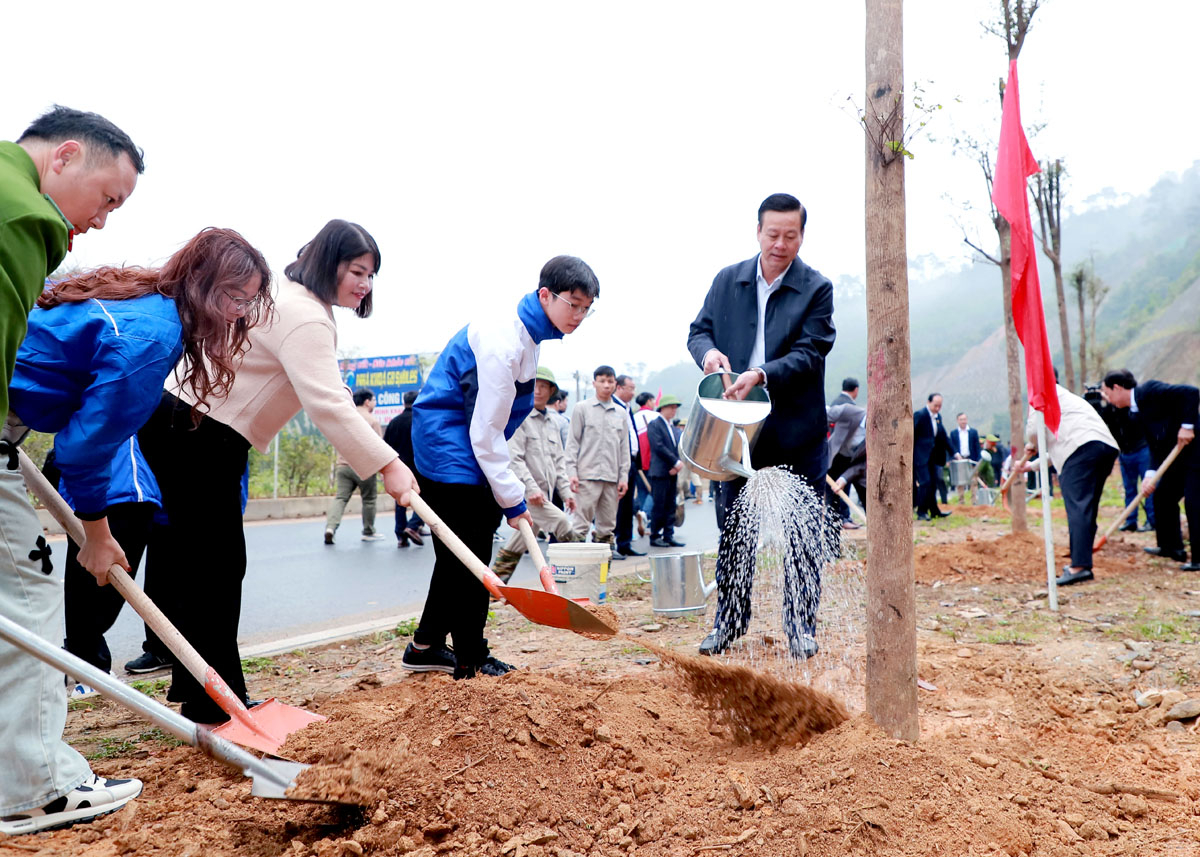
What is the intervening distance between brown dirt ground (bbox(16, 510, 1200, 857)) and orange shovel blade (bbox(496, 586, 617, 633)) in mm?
217

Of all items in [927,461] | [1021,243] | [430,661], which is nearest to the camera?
[430,661]

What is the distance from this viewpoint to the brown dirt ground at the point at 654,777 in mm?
1989

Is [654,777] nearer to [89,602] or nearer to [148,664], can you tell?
[89,602]

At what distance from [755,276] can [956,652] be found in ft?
7.13

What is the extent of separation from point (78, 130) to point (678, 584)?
3996 mm

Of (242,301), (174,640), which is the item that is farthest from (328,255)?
(174,640)

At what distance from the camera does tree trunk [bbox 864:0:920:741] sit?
2.38m

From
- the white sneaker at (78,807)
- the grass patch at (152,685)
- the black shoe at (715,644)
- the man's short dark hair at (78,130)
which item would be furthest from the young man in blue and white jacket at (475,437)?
the man's short dark hair at (78,130)

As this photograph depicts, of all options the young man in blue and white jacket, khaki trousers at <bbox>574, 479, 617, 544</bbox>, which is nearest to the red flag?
the young man in blue and white jacket

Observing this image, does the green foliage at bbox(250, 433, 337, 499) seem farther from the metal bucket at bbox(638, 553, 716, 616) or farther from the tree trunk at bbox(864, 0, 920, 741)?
the tree trunk at bbox(864, 0, 920, 741)

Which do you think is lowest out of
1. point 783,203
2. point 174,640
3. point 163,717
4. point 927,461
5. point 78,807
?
point 78,807

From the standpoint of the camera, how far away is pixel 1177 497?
299 inches

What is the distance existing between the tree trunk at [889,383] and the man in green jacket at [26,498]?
1.98m

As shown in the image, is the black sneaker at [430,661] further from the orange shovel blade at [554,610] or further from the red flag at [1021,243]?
the red flag at [1021,243]
